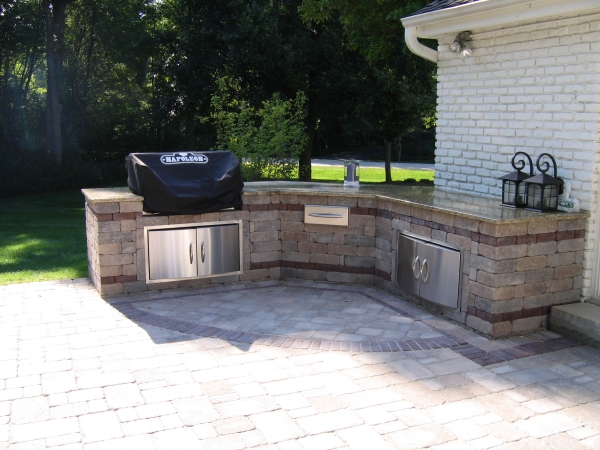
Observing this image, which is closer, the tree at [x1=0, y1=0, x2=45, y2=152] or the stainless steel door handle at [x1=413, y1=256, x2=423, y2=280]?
the stainless steel door handle at [x1=413, y1=256, x2=423, y2=280]

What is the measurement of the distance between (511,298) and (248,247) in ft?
10.0

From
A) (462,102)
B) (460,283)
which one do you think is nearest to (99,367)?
(460,283)

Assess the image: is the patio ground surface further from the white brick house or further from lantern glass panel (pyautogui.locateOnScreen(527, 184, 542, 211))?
the white brick house

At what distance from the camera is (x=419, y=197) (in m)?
6.54

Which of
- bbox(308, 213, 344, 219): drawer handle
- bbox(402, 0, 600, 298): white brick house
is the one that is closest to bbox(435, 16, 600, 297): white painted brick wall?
bbox(402, 0, 600, 298): white brick house

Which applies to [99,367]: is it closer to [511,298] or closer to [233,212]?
[233,212]

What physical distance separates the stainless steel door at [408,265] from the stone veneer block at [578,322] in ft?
4.23

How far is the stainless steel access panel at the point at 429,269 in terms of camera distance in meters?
5.65

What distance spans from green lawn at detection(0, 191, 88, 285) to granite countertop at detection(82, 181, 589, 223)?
5.05ft

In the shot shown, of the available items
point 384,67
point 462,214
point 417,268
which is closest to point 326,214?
point 417,268

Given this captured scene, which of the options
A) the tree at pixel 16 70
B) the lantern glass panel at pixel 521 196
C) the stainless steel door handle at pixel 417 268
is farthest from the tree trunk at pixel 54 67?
the lantern glass panel at pixel 521 196

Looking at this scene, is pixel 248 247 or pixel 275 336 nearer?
pixel 275 336

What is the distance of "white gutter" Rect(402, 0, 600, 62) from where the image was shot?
5242 mm

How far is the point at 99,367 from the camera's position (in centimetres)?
467
